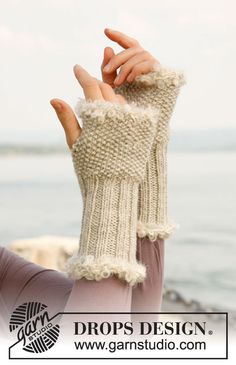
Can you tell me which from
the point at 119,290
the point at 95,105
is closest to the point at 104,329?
the point at 119,290

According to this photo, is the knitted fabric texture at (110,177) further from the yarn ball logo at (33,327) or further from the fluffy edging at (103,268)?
the yarn ball logo at (33,327)

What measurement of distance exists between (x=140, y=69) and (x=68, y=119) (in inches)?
4.5

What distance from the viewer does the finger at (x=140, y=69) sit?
0.65m

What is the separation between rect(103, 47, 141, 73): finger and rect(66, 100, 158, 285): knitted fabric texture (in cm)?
8

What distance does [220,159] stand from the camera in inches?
116

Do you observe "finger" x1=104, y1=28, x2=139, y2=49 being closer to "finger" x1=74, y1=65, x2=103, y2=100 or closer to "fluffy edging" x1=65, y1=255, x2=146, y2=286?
"finger" x1=74, y1=65, x2=103, y2=100

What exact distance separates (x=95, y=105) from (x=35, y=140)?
8.29 ft

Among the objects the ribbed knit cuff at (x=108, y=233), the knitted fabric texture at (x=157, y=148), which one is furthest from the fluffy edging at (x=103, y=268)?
the knitted fabric texture at (x=157, y=148)

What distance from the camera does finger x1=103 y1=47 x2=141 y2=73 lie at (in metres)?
0.64

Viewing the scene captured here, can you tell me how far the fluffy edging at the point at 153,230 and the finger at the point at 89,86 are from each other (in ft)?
0.47

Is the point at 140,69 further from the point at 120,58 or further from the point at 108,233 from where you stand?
the point at 108,233

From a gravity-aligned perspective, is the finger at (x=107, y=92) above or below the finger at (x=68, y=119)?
above

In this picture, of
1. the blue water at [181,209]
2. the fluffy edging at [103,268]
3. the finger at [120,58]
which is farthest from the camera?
the blue water at [181,209]

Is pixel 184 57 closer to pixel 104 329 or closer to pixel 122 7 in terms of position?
pixel 122 7
